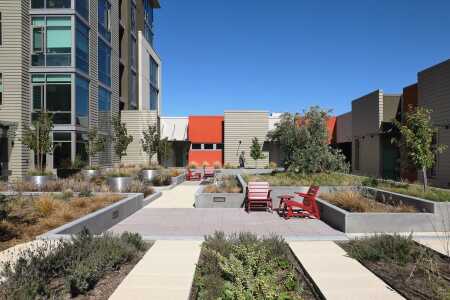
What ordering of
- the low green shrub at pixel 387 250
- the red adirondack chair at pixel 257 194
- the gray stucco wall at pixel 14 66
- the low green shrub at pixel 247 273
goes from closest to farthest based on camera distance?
the low green shrub at pixel 247 273, the low green shrub at pixel 387 250, the red adirondack chair at pixel 257 194, the gray stucco wall at pixel 14 66

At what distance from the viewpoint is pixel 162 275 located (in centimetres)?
531

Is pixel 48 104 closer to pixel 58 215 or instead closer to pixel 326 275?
pixel 58 215

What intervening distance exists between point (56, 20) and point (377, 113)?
2276cm

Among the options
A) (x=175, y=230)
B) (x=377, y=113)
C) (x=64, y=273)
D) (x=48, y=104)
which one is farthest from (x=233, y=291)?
(x=377, y=113)

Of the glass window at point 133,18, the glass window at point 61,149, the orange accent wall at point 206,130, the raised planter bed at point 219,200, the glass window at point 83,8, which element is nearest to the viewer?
the raised planter bed at point 219,200

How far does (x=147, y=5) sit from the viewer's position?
147 ft

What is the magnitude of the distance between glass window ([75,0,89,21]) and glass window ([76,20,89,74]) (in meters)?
0.72

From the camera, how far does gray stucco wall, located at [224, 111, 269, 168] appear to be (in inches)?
1431

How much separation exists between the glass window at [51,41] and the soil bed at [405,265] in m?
21.4

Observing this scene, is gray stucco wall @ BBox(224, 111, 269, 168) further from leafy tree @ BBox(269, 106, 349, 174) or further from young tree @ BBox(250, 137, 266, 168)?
leafy tree @ BBox(269, 106, 349, 174)

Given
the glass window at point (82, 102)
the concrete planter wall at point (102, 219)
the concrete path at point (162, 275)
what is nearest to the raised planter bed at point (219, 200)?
the concrete planter wall at point (102, 219)

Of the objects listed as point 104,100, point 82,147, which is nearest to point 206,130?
point 104,100

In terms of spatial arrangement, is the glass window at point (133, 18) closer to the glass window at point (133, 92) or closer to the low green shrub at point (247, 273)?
the glass window at point (133, 92)

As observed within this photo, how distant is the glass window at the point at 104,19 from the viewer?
27.6 m
